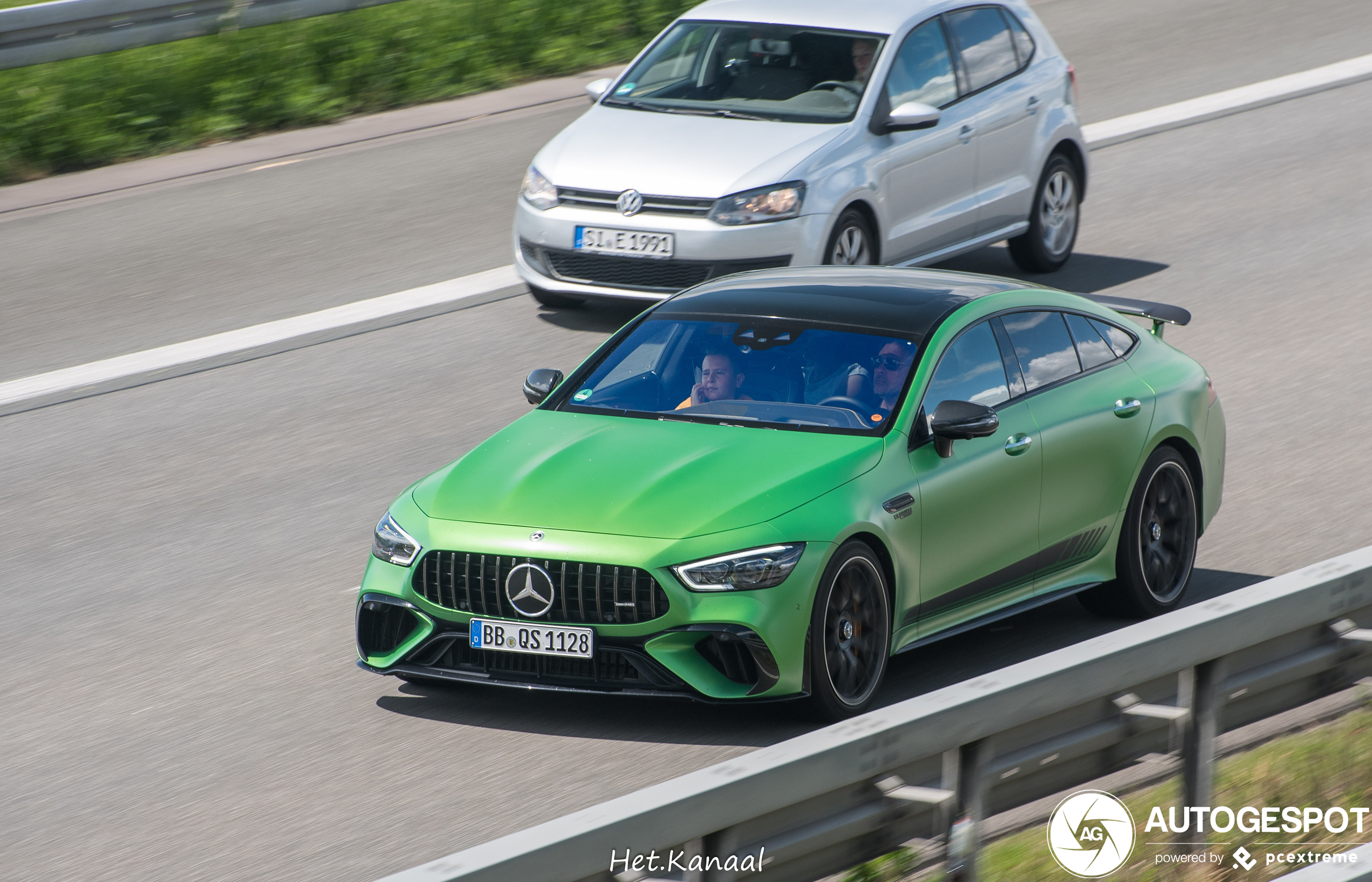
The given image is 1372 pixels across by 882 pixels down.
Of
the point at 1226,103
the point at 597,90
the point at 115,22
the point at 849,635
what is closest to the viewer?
the point at 849,635

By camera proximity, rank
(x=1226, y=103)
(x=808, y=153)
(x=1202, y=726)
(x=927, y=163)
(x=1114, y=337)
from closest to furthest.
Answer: (x=1202, y=726), (x=1114, y=337), (x=808, y=153), (x=927, y=163), (x=1226, y=103)

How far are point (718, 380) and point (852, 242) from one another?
4.98 metres

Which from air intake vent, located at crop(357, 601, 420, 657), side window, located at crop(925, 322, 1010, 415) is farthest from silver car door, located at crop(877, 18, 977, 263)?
air intake vent, located at crop(357, 601, 420, 657)

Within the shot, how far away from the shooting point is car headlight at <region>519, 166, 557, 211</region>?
477 inches

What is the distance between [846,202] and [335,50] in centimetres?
781

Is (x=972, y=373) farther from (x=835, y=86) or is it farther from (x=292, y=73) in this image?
(x=292, y=73)

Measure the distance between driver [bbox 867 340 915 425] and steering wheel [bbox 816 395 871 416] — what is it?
0.19 feet

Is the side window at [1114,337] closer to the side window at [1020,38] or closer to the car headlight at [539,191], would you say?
the car headlight at [539,191]

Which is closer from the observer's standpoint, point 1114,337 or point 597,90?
point 1114,337

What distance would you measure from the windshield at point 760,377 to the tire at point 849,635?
60 cm

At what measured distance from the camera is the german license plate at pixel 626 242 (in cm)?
1176

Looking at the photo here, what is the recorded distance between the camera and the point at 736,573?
6.36m

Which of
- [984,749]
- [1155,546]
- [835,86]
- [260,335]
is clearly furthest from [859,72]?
[984,749]

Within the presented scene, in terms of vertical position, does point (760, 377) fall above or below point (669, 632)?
above
